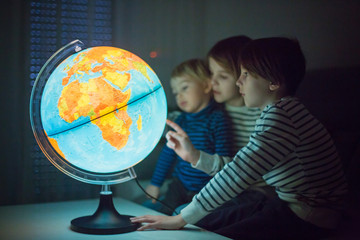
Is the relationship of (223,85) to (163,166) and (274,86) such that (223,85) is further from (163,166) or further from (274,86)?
(163,166)

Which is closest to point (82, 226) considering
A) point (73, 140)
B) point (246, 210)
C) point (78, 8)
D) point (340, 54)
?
point (73, 140)

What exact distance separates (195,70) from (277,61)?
70cm

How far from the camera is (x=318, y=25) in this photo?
1.99 meters

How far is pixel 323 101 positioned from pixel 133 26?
1145mm

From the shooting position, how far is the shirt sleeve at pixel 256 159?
60.7 inches

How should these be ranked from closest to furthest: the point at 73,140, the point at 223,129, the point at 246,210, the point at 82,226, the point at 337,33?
the point at 73,140 < the point at 82,226 < the point at 246,210 < the point at 337,33 < the point at 223,129

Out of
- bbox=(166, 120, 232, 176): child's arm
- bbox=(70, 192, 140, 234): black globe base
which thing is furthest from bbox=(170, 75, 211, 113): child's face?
bbox=(70, 192, 140, 234): black globe base

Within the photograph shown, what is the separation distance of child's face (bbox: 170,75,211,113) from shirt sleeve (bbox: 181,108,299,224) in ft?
2.47

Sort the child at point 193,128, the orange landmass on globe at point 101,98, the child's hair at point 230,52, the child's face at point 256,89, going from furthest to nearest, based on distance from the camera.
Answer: the child at point 193,128 → the child's hair at point 230,52 → the child's face at point 256,89 → the orange landmass on globe at point 101,98

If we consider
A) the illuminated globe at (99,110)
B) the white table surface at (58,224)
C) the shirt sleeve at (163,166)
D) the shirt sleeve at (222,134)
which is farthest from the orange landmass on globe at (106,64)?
the shirt sleeve at (163,166)

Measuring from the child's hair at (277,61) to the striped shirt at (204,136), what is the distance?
512mm

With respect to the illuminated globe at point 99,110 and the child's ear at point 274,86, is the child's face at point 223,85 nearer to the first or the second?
the child's ear at point 274,86

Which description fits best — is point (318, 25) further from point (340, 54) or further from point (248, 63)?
point (248, 63)

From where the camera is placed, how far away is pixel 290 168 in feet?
5.34
